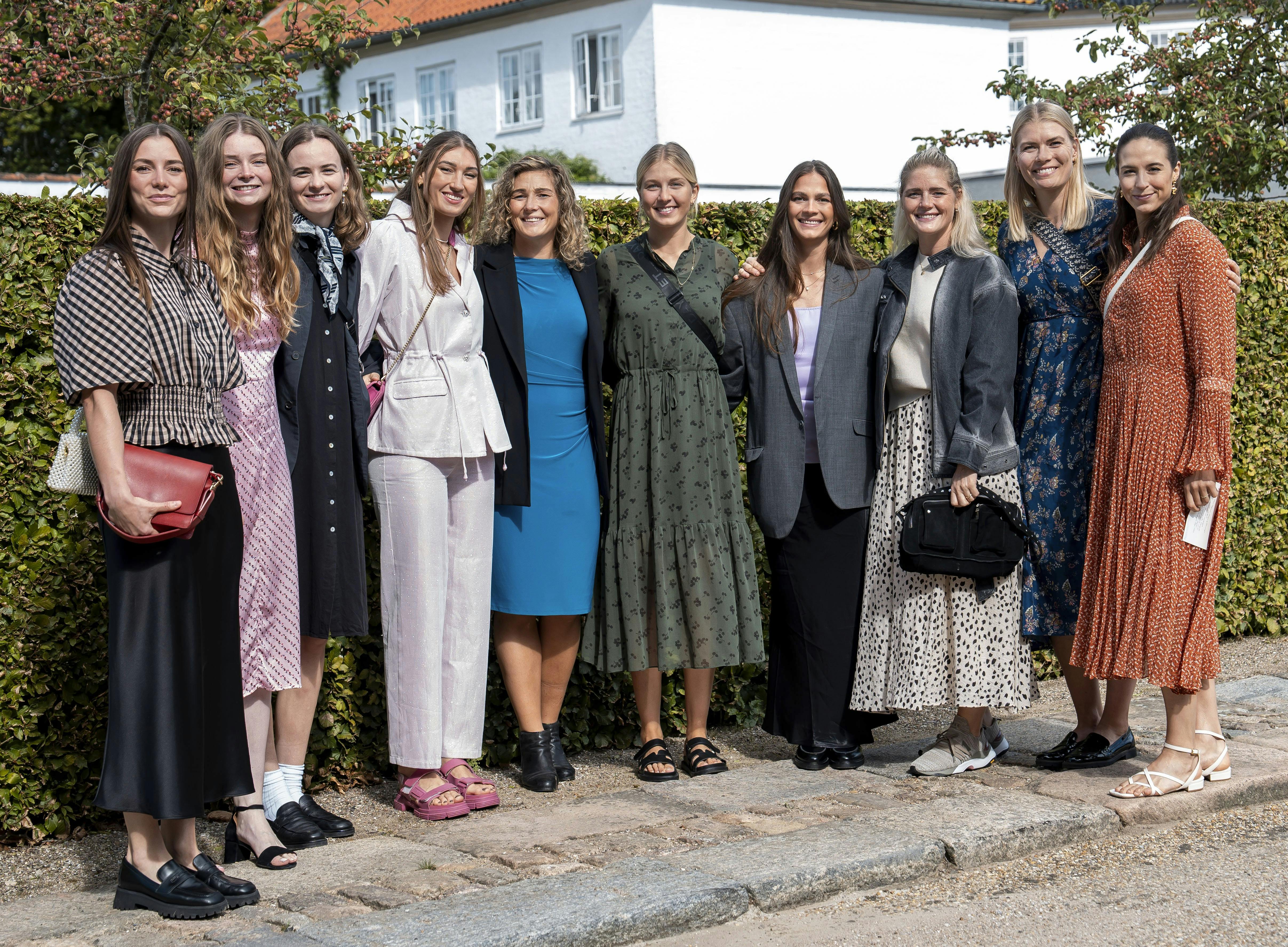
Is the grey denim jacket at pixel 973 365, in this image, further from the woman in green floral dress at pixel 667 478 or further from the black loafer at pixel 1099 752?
the black loafer at pixel 1099 752

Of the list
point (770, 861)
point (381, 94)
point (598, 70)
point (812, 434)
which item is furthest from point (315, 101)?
point (770, 861)

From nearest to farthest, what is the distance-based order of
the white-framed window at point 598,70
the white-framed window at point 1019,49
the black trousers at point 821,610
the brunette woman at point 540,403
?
1. the brunette woman at point 540,403
2. the black trousers at point 821,610
3. the white-framed window at point 598,70
4. the white-framed window at point 1019,49

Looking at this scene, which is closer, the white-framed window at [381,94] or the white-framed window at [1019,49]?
the white-framed window at [381,94]

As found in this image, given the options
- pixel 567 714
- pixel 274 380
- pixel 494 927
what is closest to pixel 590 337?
pixel 274 380

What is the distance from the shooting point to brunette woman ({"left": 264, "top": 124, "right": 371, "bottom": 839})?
A: 4527mm

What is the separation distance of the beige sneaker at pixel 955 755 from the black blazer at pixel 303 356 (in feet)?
7.50

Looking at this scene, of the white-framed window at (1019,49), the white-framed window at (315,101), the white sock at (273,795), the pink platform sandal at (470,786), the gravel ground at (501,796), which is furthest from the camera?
the white-framed window at (1019,49)

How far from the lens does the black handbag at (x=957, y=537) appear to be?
4988 mm

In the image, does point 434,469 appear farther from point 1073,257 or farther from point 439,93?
point 439,93

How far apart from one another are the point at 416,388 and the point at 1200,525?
2.69m

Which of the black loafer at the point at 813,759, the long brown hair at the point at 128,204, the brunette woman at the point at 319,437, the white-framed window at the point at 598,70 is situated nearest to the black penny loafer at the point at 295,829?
the brunette woman at the point at 319,437

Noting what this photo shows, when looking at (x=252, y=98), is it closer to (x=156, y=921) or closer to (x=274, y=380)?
(x=274, y=380)

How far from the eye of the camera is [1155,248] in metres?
4.86

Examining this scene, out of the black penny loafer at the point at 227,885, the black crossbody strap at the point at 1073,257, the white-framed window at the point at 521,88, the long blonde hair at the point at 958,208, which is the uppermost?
the white-framed window at the point at 521,88
